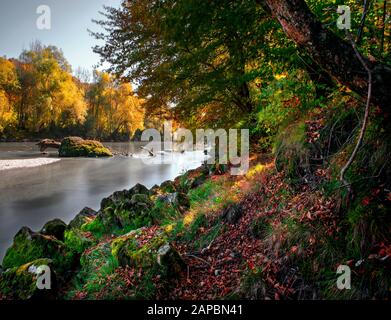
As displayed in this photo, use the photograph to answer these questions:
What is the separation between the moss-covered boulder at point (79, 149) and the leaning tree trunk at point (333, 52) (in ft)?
98.2

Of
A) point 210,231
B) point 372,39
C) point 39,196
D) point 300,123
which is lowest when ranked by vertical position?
point 39,196

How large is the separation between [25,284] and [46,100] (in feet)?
149

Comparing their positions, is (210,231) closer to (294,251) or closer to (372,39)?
(294,251)

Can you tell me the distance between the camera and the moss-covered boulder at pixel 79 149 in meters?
29.5

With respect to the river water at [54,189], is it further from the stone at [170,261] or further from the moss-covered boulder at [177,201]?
the stone at [170,261]

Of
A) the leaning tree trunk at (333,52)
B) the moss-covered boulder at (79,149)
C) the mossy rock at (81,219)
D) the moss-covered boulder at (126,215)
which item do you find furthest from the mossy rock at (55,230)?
the moss-covered boulder at (79,149)

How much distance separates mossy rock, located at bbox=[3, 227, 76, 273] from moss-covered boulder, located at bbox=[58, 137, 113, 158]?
1010 inches

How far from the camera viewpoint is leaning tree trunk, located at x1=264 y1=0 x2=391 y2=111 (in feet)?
8.59

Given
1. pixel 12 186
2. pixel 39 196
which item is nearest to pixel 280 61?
pixel 39 196

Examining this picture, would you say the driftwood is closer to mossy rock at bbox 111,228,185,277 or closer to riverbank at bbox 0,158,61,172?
riverbank at bbox 0,158,61,172

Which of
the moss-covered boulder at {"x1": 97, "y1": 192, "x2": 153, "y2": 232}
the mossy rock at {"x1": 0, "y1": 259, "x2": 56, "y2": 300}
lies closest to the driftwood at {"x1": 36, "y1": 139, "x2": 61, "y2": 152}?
the moss-covered boulder at {"x1": 97, "y1": 192, "x2": 153, "y2": 232}
